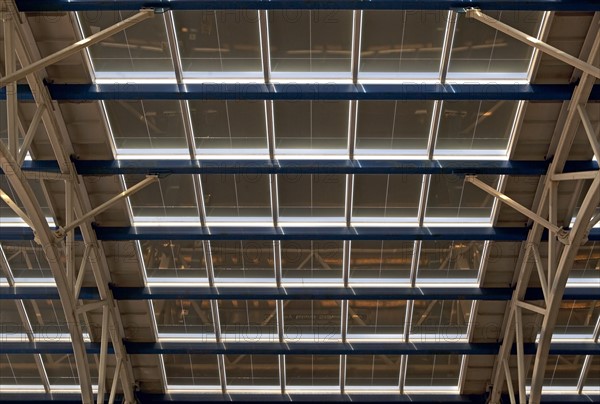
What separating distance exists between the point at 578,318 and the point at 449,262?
666 centimetres

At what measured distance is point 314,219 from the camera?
84.4ft

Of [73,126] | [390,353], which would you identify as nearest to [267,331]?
[390,353]

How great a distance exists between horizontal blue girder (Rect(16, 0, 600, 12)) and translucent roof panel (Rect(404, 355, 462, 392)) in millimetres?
16957

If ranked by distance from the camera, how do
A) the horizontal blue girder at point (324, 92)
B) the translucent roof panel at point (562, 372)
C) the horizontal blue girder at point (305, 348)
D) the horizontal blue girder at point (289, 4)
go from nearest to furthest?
the horizontal blue girder at point (289, 4), the horizontal blue girder at point (324, 92), the horizontal blue girder at point (305, 348), the translucent roof panel at point (562, 372)

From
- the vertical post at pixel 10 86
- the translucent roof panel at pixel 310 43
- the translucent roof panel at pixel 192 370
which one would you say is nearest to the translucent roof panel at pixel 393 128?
the translucent roof panel at pixel 310 43

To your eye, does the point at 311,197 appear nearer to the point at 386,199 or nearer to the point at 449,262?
the point at 386,199

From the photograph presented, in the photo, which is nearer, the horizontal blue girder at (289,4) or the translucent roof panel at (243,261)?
the horizontal blue girder at (289,4)

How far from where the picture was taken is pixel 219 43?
2136cm

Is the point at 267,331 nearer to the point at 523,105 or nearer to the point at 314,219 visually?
the point at 314,219

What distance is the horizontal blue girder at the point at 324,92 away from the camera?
21.0 meters

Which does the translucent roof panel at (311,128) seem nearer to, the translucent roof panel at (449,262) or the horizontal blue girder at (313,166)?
the horizontal blue girder at (313,166)

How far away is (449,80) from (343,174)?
525 cm

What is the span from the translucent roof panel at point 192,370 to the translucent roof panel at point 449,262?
34.5ft

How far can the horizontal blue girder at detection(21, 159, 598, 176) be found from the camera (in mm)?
22969
